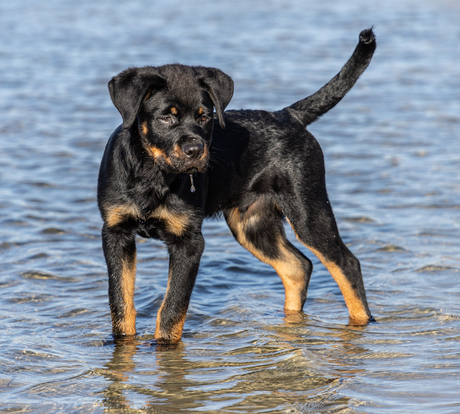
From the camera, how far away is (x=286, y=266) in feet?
19.3

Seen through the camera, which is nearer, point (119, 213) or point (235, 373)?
point (235, 373)

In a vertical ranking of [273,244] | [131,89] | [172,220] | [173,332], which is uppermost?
[131,89]

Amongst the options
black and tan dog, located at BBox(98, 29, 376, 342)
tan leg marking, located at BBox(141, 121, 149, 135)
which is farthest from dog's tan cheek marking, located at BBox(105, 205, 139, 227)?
tan leg marking, located at BBox(141, 121, 149, 135)

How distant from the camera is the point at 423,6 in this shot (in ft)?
85.2

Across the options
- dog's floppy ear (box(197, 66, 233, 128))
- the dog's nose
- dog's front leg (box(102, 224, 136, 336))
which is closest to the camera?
the dog's nose

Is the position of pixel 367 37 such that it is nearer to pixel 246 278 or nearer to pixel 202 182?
pixel 202 182

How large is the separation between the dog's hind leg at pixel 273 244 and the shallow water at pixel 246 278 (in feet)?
0.75

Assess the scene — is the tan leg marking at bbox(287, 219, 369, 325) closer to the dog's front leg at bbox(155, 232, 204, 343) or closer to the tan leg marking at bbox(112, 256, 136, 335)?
the dog's front leg at bbox(155, 232, 204, 343)

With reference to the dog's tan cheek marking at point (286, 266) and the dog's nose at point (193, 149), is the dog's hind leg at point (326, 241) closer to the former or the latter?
the dog's tan cheek marking at point (286, 266)

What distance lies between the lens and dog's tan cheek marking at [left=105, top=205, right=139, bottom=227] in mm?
4727

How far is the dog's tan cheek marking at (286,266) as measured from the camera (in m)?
5.70

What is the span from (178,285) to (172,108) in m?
1.20

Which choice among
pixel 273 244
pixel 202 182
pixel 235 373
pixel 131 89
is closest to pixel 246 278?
pixel 273 244

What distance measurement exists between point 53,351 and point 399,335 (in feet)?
7.86
